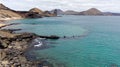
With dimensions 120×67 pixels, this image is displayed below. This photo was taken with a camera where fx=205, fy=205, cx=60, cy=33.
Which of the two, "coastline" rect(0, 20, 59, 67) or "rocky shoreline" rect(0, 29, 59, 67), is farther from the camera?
"coastline" rect(0, 20, 59, 67)

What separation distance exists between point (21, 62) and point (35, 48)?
61.6 feet

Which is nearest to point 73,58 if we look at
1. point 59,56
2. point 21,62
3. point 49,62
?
point 59,56

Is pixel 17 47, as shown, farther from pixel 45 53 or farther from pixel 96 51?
pixel 96 51

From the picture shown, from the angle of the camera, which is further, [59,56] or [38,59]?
[59,56]

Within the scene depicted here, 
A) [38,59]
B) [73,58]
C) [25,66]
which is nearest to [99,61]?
[73,58]

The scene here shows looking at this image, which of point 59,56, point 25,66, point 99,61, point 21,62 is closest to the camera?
point 25,66

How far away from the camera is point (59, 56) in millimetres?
57594

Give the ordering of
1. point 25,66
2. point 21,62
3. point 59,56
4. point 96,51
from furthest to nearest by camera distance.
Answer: point 96,51 → point 59,56 → point 21,62 → point 25,66

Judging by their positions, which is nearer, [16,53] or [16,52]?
Result: [16,53]

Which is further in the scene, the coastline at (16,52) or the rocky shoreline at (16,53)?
the coastline at (16,52)

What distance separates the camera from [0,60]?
48.3 metres

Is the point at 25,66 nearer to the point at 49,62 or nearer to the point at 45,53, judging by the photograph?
the point at 49,62

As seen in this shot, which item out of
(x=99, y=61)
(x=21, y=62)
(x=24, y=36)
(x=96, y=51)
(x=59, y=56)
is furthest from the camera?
(x=24, y=36)

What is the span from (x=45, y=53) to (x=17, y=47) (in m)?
11.3
